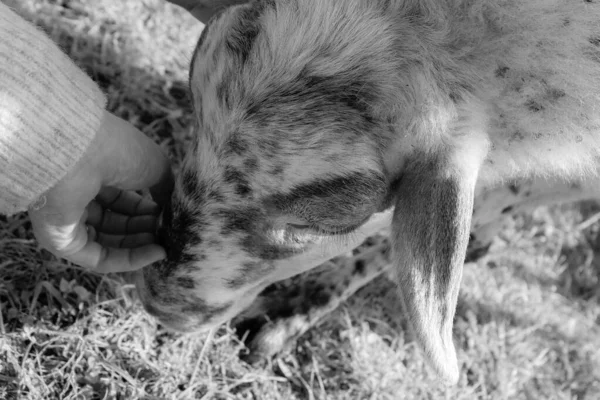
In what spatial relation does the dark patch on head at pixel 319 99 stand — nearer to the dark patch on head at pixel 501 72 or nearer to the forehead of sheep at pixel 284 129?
the forehead of sheep at pixel 284 129

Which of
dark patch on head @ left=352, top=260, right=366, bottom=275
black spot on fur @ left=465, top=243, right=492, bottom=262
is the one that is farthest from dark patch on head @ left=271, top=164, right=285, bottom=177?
black spot on fur @ left=465, top=243, right=492, bottom=262

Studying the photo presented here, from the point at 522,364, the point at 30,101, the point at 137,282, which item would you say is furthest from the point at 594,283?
the point at 30,101

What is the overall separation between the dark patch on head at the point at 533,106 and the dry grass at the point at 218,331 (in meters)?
1.60

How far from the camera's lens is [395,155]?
2301 mm

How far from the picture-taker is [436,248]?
2152mm

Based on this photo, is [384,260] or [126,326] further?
[384,260]

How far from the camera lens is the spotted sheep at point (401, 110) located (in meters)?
2.18

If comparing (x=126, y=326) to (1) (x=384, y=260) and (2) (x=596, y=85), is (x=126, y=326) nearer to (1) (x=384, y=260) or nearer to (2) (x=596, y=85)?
(1) (x=384, y=260)

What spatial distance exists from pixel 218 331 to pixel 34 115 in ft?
4.77

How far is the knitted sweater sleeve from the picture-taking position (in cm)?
212

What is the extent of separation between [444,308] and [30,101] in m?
1.45

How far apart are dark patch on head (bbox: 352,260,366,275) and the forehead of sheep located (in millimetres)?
1050

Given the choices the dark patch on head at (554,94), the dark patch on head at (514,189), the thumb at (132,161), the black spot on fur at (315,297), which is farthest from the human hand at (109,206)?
the dark patch on head at (514,189)

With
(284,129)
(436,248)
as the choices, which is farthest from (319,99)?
(436,248)
